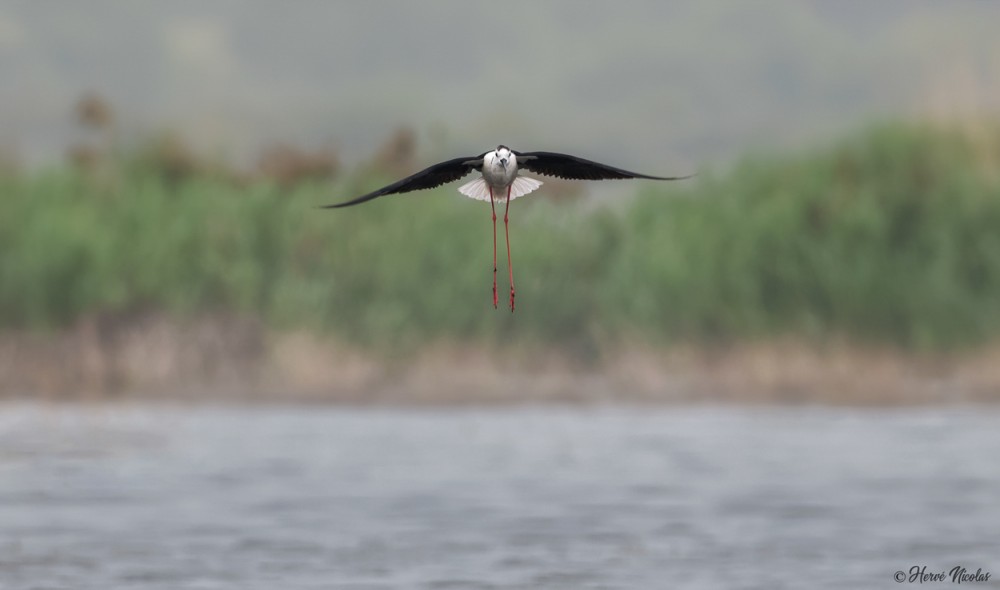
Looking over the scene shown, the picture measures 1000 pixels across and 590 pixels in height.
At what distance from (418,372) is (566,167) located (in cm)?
1907

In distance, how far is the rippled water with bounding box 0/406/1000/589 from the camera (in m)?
15.5

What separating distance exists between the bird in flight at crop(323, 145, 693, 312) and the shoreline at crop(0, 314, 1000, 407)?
1807 centimetres

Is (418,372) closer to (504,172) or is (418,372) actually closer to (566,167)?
(566,167)

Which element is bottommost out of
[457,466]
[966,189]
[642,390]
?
[457,466]

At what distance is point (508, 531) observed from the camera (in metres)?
17.5

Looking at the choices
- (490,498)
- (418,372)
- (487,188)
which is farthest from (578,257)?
(487,188)

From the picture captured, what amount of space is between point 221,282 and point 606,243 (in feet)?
20.0

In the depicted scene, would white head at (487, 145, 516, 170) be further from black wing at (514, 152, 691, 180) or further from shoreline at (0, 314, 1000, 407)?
shoreline at (0, 314, 1000, 407)

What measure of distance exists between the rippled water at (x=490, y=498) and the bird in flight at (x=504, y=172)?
369 cm

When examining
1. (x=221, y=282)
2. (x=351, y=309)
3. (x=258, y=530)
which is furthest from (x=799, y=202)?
(x=258, y=530)

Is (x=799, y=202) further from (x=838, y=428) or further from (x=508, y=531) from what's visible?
(x=508, y=531)

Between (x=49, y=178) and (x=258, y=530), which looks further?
(x=49, y=178)

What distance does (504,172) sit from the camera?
35.8ft

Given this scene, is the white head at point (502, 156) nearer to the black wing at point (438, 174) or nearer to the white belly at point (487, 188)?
the black wing at point (438, 174)
